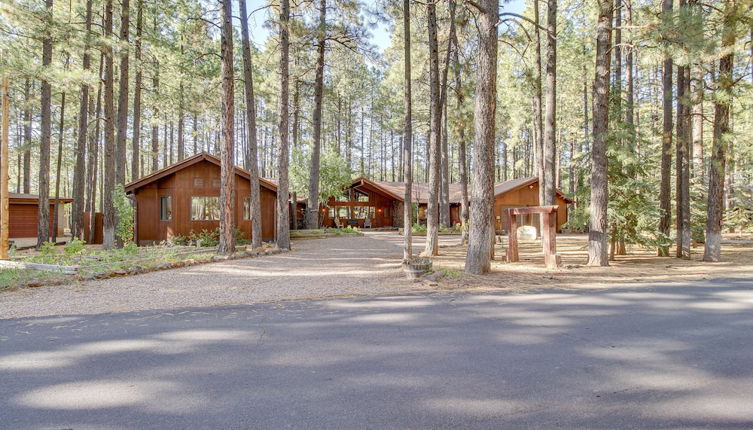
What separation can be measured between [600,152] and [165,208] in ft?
56.7

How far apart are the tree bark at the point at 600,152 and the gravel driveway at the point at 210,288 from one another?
Answer: 545cm

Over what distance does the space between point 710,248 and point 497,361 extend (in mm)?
11601

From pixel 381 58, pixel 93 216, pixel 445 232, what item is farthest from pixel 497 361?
pixel 93 216

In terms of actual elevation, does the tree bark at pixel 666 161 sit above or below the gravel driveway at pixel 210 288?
above

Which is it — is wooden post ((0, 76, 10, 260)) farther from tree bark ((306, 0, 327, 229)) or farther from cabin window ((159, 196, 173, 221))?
tree bark ((306, 0, 327, 229))

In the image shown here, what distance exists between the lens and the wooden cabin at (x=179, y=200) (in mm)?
17094

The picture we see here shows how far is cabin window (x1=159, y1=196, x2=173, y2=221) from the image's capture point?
17.3m

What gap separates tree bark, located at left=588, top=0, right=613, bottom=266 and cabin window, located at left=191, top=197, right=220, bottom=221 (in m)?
15.2

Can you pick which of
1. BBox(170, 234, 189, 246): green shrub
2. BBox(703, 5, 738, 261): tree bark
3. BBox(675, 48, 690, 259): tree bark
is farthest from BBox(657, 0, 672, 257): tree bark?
BBox(170, 234, 189, 246): green shrub

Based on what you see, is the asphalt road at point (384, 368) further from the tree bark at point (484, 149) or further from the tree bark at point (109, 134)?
the tree bark at point (109, 134)

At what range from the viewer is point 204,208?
17641mm

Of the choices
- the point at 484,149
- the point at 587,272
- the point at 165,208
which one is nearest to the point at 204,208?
the point at 165,208

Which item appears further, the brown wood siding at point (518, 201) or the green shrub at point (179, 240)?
the brown wood siding at point (518, 201)

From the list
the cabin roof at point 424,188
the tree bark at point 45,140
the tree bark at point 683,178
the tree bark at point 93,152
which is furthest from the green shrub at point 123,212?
the tree bark at point 683,178
